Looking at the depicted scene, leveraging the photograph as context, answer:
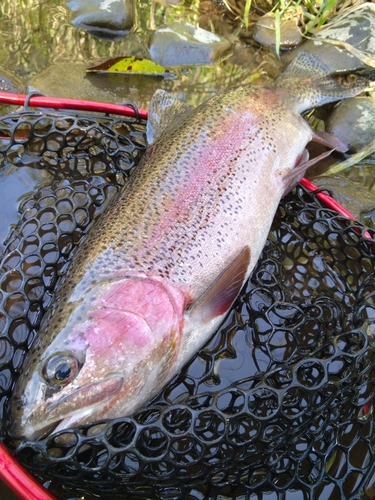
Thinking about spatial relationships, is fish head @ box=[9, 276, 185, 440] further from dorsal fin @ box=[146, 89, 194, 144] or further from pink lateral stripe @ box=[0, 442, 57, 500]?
dorsal fin @ box=[146, 89, 194, 144]

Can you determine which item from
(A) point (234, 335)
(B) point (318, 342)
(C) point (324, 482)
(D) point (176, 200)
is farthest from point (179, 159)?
(C) point (324, 482)

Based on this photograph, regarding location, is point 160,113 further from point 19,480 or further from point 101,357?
point 19,480

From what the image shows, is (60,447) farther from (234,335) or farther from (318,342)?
(318,342)

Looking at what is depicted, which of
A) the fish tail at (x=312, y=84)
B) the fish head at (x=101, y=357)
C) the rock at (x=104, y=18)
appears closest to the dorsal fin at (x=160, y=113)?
the fish tail at (x=312, y=84)

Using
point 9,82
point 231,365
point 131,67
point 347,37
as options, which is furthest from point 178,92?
point 231,365

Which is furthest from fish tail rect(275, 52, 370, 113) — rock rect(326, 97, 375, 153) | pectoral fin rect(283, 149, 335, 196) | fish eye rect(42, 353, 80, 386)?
fish eye rect(42, 353, 80, 386)

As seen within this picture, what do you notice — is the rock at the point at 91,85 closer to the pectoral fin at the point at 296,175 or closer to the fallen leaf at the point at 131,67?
the fallen leaf at the point at 131,67

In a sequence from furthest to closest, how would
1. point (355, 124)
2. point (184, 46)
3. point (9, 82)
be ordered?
1. point (184, 46)
2. point (9, 82)
3. point (355, 124)
